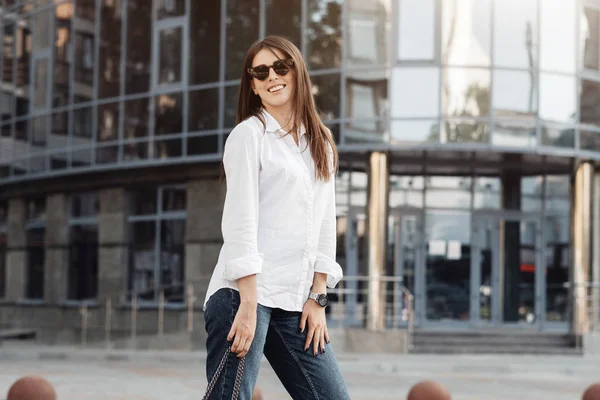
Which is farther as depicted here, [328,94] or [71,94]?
[71,94]

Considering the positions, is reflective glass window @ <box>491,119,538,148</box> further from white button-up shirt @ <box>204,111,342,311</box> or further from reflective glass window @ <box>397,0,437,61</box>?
white button-up shirt @ <box>204,111,342,311</box>

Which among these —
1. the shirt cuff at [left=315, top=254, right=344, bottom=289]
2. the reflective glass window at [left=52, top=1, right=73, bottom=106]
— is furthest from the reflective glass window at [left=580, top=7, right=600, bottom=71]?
the shirt cuff at [left=315, top=254, right=344, bottom=289]

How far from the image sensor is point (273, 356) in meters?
3.45

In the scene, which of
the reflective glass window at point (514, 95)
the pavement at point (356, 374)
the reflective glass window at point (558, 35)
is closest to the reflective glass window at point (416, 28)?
the reflective glass window at point (514, 95)

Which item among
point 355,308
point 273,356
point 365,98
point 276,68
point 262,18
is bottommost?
point 355,308

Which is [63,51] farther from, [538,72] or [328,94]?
[538,72]

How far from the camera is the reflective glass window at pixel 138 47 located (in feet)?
79.1

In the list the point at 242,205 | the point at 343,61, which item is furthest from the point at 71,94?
the point at 242,205

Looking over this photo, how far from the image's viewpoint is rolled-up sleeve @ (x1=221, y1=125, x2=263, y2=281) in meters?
3.23

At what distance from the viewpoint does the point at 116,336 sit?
24.1 m

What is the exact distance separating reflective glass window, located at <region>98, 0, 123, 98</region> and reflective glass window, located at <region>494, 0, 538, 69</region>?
8.74 m

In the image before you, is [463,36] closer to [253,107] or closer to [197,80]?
[197,80]

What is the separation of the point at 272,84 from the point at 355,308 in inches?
721

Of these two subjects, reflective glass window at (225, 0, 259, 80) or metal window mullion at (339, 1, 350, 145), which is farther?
reflective glass window at (225, 0, 259, 80)
